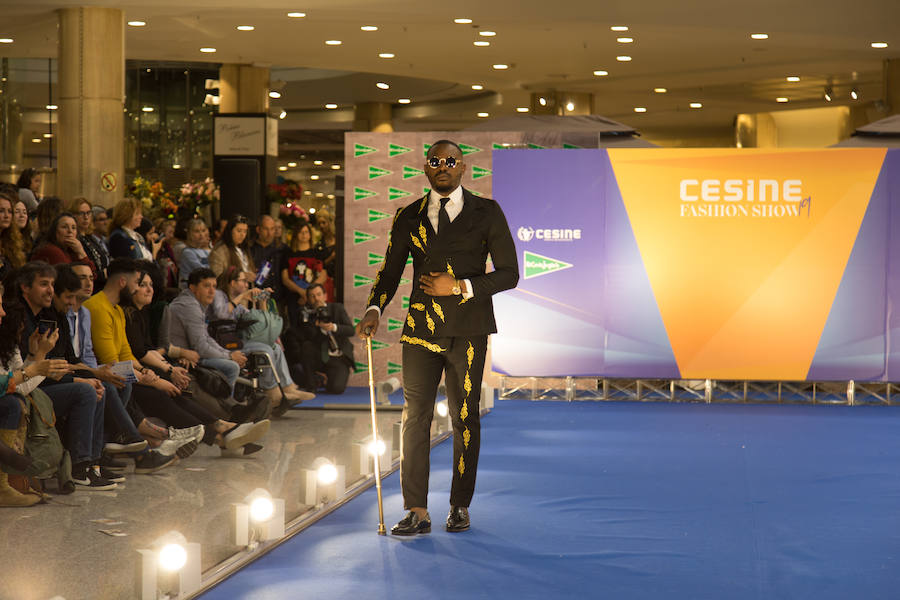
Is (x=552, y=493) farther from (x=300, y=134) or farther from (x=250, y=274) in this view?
(x=300, y=134)

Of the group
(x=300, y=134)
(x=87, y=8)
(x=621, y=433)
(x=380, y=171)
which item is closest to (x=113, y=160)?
(x=87, y=8)

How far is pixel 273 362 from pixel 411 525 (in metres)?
3.83

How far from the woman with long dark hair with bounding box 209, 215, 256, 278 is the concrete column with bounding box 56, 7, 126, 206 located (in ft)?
12.1

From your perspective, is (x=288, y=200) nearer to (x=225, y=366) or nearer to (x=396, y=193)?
(x=396, y=193)

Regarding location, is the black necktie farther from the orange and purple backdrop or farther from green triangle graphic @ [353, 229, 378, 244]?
green triangle graphic @ [353, 229, 378, 244]

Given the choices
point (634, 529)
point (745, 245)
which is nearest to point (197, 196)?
point (745, 245)

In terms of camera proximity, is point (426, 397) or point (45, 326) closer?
point (426, 397)

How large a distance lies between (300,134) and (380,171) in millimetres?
17802

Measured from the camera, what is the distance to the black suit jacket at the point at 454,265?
4.70m

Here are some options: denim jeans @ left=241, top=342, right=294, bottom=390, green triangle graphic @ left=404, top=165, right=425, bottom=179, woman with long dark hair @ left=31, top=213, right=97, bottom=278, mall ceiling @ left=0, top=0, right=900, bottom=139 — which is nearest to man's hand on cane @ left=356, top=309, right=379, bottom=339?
woman with long dark hair @ left=31, top=213, right=97, bottom=278

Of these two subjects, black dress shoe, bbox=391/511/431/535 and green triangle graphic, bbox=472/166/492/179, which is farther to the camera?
green triangle graphic, bbox=472/166/492/179

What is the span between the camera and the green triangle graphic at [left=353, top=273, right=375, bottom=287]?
10586 millimetres

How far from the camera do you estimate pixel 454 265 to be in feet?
15.6

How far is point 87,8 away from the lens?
12250 mm
